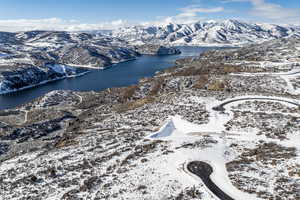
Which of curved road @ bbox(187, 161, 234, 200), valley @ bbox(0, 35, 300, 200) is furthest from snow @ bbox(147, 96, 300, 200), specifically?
curved road @ bbox(187, 161, 234, 200)

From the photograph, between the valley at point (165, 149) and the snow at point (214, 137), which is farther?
the snow at point (214, 137)

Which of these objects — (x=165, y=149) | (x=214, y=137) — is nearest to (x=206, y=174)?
(x=165, y=149)

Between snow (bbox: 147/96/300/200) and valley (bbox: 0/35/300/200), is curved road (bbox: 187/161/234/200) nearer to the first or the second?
valley (bbox: 0/35/300/200)

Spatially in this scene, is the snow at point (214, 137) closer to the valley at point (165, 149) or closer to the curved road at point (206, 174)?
the valley at point (165, 149)

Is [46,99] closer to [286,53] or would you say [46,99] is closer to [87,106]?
[87,106]

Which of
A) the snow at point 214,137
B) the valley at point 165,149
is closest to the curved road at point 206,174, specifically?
the valley at point 165,149

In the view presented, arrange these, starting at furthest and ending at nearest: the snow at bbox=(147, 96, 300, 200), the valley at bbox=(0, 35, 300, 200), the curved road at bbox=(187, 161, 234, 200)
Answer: the snow at bbox=(147, 96, 300, 200)
the valley at bbox=(0, 35, 300, 200)
the curved road at bbox=(187, 161, 234, 200)

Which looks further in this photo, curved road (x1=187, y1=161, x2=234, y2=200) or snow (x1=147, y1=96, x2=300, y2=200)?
snow (x1=147, y1=96, x2=300, y2=200)

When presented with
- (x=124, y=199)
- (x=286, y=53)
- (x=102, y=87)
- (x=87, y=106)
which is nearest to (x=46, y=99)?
(x=87, y=106)
